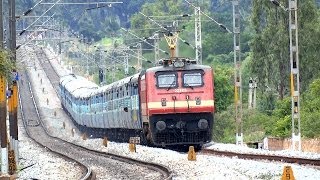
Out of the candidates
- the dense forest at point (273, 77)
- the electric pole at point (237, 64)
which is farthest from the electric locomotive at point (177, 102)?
the dense forest at point (273, 77)

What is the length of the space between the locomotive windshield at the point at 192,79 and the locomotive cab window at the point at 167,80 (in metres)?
0.33

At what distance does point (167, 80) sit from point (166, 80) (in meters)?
0.03

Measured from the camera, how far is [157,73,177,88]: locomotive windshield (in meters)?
31.8

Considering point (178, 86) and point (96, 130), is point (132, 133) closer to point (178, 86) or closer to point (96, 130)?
point (178, 86)

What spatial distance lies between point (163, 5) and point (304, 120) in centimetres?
10105

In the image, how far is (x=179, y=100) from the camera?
104ft

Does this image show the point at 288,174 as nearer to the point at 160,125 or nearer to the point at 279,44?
the point at 160,125

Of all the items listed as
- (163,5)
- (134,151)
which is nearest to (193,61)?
(134,151)

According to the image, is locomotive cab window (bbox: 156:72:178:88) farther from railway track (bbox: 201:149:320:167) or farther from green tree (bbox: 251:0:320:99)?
green tree (bbox: 251:0:320:99)

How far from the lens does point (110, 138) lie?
50375 millimetres

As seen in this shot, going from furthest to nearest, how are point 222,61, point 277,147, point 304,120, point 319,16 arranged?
A: point 222,61 → point 319,16 → point 304,120 → point 277,147

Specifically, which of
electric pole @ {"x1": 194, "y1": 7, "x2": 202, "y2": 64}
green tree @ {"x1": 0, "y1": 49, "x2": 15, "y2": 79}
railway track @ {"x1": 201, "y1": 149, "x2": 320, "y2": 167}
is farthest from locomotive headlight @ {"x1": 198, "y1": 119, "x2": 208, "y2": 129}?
electric pole @ {"x1": 194, "y1": 7, "x2": 202, "y2": 64}

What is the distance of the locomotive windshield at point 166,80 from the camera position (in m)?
31.8

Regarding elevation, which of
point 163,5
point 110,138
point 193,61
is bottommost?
point 110,138
